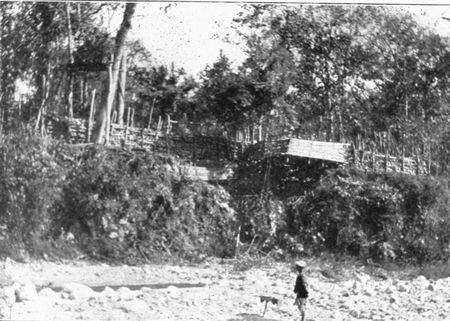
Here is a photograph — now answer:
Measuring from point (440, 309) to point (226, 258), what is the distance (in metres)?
1.51

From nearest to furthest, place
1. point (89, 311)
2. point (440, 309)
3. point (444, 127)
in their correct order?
point (89, 311) → point (440, 309) → point (444, 127)

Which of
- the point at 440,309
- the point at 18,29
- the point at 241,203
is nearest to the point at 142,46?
the point at 18,29

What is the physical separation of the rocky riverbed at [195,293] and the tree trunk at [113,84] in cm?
93

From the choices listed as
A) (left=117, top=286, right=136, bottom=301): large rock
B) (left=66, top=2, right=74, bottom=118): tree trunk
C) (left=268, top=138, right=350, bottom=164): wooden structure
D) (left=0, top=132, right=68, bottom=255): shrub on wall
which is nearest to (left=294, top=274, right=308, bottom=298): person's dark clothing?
(left=268, top=138, right=350, bottom=164): wooden structure

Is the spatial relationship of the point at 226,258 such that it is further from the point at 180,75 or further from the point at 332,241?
the point at 180,75

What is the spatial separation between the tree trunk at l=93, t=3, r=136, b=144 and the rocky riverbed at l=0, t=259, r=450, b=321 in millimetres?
929

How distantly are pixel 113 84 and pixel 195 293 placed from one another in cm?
156

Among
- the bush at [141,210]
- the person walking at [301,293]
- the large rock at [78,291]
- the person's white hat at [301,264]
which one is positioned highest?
the bush at [141,210]

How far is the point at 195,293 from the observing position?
4.82 meters

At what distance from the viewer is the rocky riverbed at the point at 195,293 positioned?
4695 mm

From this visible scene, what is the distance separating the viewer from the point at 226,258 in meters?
5.02

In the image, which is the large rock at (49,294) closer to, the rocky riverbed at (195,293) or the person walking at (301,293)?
the rocky riverbed at (195,293)

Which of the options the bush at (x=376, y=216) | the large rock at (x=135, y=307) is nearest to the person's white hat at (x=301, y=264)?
the bush at (x=376, y=216)

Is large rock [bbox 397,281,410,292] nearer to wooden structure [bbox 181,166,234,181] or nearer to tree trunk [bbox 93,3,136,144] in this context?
wooden structure [bbox 181,166,234,181]
